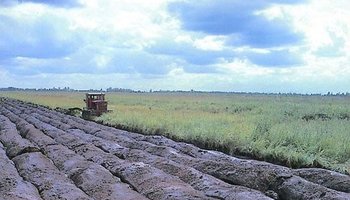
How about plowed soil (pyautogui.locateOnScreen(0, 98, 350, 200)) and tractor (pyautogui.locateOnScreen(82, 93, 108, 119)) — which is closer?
plowed soil (pyautogui.locateOnScreen(0, 98, 350, 200))

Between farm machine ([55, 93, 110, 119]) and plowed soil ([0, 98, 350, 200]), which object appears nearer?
plowed soil ([0, 98, 350, 200])

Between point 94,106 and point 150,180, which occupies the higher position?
point 150,180

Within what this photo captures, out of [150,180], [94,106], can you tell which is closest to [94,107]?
[94,106]

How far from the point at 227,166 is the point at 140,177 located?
128 cm

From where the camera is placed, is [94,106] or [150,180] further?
[94,106]

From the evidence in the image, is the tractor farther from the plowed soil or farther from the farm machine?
the plowed soil

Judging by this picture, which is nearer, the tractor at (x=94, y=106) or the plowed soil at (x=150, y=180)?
the plowed soil at (x=150, y=180)

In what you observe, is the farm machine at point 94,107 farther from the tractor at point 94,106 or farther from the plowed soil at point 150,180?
the plowed soil at point 150,180

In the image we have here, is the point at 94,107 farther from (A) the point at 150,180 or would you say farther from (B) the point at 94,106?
(A) the point at 150,180

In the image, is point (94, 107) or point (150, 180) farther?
point (94, 107)

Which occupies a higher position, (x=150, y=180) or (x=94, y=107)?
(x=150, y=180)

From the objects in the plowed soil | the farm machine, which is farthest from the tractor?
the plowed soil

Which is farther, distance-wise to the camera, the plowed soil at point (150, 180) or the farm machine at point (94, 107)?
the farm machine at point (94, 107)

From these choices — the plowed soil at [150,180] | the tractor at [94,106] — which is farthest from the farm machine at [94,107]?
the plowed soil at [150,180]
